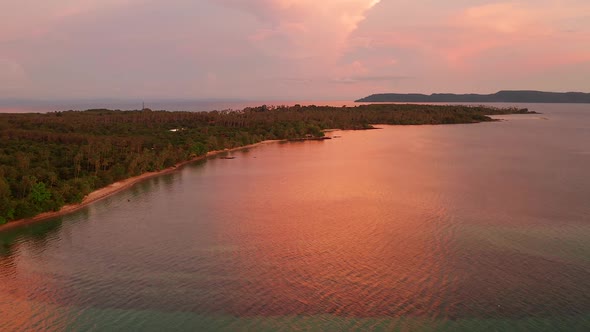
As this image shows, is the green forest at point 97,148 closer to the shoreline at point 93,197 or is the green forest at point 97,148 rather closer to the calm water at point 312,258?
the shoreline at point 93,197

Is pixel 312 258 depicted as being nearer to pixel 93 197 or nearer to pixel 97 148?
pixel 93 197

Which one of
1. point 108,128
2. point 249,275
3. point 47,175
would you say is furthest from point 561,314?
point 108,128

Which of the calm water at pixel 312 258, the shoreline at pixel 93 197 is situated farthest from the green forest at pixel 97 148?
the calm water at pixel 312 258

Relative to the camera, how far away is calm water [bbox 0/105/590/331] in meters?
18.7

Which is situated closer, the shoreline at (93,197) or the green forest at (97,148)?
the shoreline at (93,197)

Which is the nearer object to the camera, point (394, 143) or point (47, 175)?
point (47, 175)

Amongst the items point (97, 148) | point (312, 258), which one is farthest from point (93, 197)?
point (312, 258)

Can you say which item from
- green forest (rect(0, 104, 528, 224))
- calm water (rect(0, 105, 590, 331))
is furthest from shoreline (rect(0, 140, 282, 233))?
calm water (rect(0, 105, 590, 331))

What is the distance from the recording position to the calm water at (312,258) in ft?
61.4

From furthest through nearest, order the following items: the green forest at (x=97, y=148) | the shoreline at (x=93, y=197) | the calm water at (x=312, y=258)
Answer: the green forest at (x=97, y=148), the shoreline at (x=93, y=197), the calm water at (x=312, y=258)

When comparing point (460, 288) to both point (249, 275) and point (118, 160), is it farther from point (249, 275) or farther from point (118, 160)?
point (118, 160)

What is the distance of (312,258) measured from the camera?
24.8 metres

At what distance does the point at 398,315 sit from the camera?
18641mm

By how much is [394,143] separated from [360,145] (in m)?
7.09
